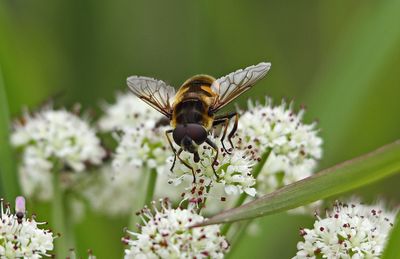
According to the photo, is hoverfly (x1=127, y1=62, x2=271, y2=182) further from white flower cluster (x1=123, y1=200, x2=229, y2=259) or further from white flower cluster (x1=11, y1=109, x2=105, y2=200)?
white flower cluster (x1=11, y1=109, x2=105, y2=200)

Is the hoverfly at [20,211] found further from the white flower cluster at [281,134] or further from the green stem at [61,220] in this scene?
the white flower cluster at [281,134]

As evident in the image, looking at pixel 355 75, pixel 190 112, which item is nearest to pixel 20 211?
pixel 190 112

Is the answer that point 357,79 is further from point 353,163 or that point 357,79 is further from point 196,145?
point 353,163

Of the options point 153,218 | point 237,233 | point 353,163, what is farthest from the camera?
point 237,233

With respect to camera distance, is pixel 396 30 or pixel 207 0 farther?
pixel 207 0

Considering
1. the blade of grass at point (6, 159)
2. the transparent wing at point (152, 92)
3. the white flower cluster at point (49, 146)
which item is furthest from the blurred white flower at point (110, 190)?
the transparent wing at point (152, 92)

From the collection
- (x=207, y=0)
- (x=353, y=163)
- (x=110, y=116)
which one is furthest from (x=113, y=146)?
(x=353, y=163)
